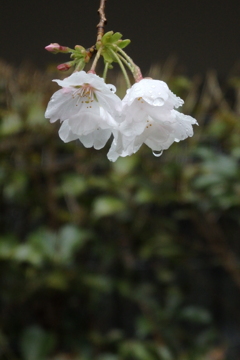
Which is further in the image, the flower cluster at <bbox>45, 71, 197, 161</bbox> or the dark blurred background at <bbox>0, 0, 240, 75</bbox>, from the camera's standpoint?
the dark blurred background at <bbox>0, 0, 240, 75</bbox>

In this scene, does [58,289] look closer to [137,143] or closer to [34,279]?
[34,279]

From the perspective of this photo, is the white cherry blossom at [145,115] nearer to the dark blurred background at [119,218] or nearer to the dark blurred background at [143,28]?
the dark blurred background at [119,218]

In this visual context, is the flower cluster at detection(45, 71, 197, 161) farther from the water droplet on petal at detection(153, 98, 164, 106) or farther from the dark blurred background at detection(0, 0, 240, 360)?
the dark blurred background at detection(0, 0, 240, 360)

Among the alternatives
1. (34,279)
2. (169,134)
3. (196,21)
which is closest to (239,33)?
(196,21)

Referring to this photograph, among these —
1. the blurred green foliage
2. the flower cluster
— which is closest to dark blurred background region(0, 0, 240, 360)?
the blurred green foliage

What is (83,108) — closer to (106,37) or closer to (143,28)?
(106,37)
